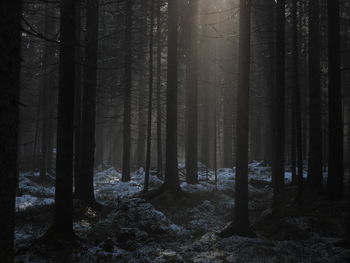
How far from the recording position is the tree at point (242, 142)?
32.4 feet

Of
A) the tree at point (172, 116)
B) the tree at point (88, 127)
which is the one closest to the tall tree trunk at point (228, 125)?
the tree at point (172, 116)

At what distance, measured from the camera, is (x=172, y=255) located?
823cm

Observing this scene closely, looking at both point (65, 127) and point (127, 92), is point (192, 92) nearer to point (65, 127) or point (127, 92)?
point (127, 92)

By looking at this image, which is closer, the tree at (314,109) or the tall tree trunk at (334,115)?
the tall tree trunk at (334,115)

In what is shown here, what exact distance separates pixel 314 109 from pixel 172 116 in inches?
234

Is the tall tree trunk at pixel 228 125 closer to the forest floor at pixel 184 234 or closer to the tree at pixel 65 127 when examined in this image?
the forest floor at pixel 184 234

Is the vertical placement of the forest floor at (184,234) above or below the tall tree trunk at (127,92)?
below

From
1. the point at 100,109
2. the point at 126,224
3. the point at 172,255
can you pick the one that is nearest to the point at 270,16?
the point at 126,224

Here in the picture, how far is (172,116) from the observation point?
15.1 metres

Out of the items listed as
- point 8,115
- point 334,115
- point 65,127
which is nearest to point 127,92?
point 334,115

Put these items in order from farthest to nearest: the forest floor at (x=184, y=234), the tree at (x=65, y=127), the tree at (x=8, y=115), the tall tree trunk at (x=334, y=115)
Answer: the tall tree trunk at (x=334, y=115)
the tree at (x=65, y=127)
the forest floor at (x=184, y=234)
the tree at (x=8, y=115)

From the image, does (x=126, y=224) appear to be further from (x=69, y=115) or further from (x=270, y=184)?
(x=270, y=184)

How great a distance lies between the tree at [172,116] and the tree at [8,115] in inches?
413

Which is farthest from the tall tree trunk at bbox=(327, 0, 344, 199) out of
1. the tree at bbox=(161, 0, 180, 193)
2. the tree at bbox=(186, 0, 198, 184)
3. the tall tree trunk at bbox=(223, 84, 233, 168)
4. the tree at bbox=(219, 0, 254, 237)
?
the tall tree trunk at bbox=(223, 84, 233, 168)
